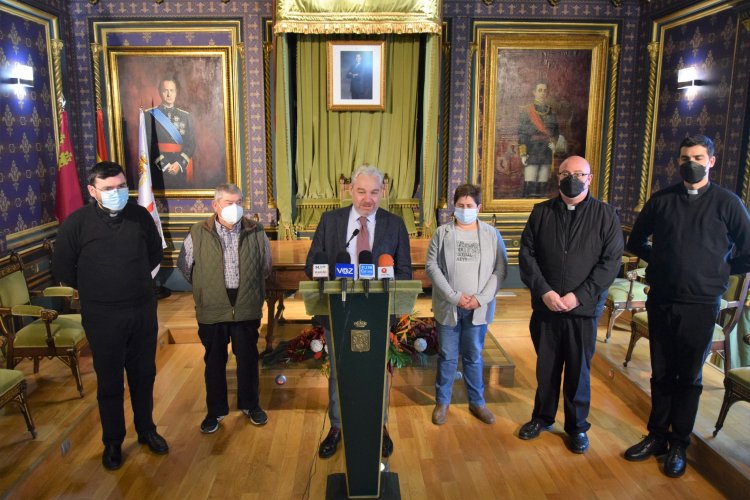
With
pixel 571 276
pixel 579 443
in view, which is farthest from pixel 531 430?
pixel 571 276

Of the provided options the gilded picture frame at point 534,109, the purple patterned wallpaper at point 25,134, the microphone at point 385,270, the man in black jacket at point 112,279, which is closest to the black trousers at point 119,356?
the man in black jacket at point 112,279

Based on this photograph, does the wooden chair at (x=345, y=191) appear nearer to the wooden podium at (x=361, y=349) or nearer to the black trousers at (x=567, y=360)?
the black trousers at (x=567, y=360)

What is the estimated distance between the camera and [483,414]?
3457 mm

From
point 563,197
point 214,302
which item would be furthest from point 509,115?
point 214,302

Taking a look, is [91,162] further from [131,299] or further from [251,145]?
[131,299]

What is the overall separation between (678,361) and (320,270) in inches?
73.9

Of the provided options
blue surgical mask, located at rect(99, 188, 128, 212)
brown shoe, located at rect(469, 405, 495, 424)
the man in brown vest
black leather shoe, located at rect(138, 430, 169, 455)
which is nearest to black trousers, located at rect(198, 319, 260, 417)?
the man in brown vest

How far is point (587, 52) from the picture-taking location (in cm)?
575

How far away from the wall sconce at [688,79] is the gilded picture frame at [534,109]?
35.2 inches

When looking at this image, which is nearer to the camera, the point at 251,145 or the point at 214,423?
the point at 214,423

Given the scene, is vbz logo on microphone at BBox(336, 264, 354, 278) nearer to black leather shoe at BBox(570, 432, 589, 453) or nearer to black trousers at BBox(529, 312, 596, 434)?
black trousers at BBox(529, 312, 596, 434)

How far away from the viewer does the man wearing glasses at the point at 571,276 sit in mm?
2924

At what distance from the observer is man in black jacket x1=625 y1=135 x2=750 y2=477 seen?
270 cm

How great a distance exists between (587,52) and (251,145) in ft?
11.4
